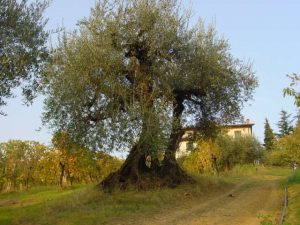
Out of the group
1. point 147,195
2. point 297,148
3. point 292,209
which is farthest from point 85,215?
point 297,148

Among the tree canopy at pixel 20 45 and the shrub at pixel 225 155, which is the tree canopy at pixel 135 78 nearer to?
the tree canopy at pixel 20 45

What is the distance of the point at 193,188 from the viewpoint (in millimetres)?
29219

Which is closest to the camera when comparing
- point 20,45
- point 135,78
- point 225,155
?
point 20,45

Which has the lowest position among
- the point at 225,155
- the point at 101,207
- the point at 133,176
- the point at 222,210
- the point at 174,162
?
the point at 222,210

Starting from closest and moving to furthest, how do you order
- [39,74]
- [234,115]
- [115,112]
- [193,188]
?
[39,74]
[115,112]
[193,188]
[234,115]

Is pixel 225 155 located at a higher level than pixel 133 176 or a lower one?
higher

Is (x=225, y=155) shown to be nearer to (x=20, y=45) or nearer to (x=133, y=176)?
(x=133, y=176)

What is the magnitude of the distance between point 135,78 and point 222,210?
33.7ft

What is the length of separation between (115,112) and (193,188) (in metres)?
8.51

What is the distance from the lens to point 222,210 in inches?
830

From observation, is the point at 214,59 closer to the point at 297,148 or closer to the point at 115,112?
the point at 115,112

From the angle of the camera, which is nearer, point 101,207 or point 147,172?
point 101,207

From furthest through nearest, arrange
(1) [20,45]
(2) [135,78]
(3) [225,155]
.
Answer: (3) [225,155]
(2) [135,78]
(1) [20,45]

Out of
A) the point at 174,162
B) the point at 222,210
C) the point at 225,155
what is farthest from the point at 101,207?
the point at 225,155
